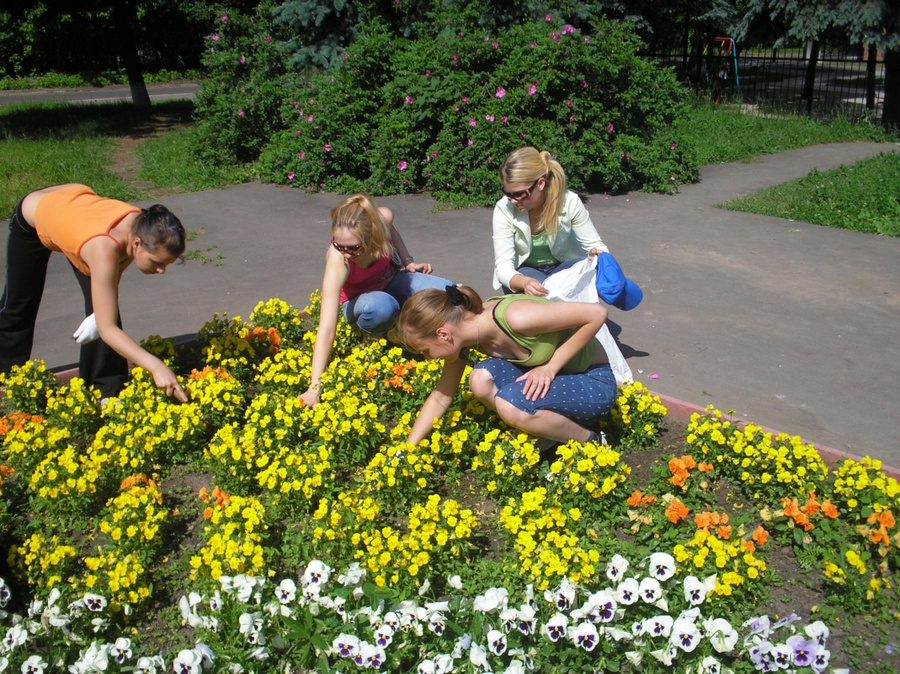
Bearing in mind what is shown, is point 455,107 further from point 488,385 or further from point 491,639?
point 491,639

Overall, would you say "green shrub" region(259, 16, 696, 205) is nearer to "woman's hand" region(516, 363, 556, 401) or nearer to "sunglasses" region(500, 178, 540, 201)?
"sunglasses" region(500, 178, 540, 201)

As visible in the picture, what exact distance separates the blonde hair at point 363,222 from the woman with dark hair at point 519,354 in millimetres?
942

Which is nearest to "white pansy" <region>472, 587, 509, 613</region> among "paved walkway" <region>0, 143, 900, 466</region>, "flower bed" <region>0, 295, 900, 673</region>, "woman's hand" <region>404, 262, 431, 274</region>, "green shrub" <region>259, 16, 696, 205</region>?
"flower bed" <region>0, 295, 900, 673</region>

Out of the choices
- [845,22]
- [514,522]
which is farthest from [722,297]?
[845,22]

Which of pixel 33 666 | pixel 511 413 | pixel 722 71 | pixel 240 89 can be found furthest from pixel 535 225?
pixel 722 71

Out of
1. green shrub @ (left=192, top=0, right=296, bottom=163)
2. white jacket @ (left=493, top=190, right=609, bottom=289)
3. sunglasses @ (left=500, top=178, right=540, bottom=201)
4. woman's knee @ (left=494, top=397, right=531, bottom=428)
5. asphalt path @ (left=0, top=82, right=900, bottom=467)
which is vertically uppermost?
green shrub @ (left=192, top=0, right=296, bottom=163)

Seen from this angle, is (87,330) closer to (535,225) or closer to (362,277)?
(362,277)

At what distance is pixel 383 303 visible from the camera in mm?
4617

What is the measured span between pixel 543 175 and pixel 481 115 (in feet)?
17.5

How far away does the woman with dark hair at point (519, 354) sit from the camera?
10.7ft

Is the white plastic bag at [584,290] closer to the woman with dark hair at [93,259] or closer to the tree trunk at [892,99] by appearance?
the woman with dark hair at [93,259]

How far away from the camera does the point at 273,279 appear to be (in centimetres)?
673

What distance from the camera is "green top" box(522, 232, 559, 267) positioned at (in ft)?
15.4

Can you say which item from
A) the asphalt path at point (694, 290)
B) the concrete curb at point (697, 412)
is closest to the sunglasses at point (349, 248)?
the concrete curb at point (697, 412)
